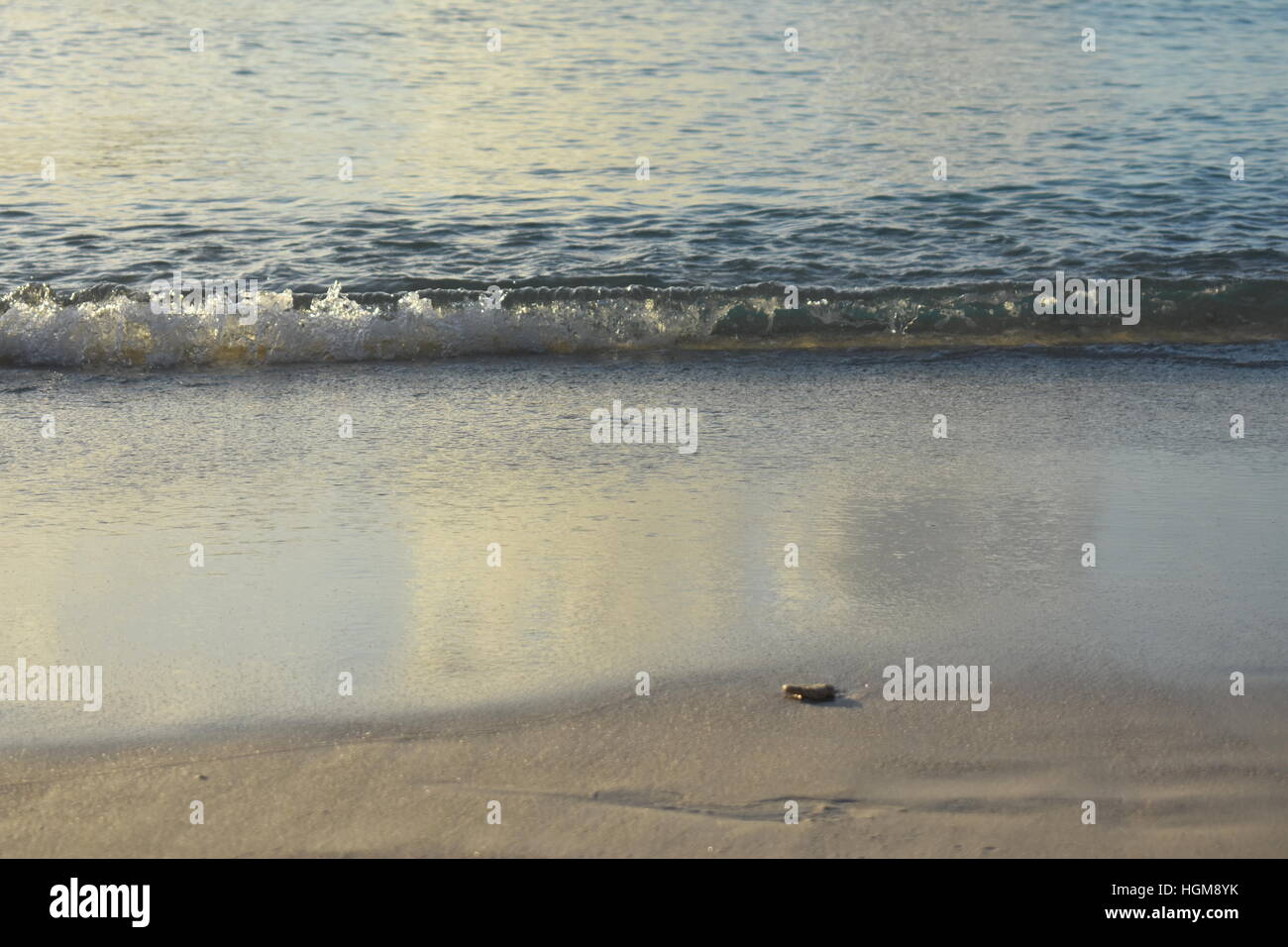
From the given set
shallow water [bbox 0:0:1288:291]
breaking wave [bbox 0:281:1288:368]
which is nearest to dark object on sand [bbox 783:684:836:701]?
breaking wave [bbox 0:281:1288:368]

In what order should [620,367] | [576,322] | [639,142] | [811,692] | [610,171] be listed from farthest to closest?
[639,142] < [610,171] < [576,322] < [620,367] < [811,692]

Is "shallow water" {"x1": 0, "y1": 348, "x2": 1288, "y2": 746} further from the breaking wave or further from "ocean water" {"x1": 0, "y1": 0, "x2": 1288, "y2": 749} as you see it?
the breaking wave

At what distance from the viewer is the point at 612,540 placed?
4.66m

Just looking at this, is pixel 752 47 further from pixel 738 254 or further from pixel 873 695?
pixel 873 695

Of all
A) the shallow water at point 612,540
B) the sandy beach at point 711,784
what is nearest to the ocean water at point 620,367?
the shallow water at point 612,540

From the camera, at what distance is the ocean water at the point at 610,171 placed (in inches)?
331

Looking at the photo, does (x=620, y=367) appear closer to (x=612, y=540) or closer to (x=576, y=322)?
(x=576, y=322)

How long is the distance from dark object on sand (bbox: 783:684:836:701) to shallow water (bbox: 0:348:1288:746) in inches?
3.8

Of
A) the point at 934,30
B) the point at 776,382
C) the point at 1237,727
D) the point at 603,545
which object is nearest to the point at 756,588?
the point at 603,545

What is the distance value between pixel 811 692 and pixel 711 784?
482 millimetres

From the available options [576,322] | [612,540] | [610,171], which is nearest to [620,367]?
[576,322]

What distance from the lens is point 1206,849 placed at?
9.39 feet

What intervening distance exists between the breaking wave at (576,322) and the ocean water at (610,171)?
23 millimetres
